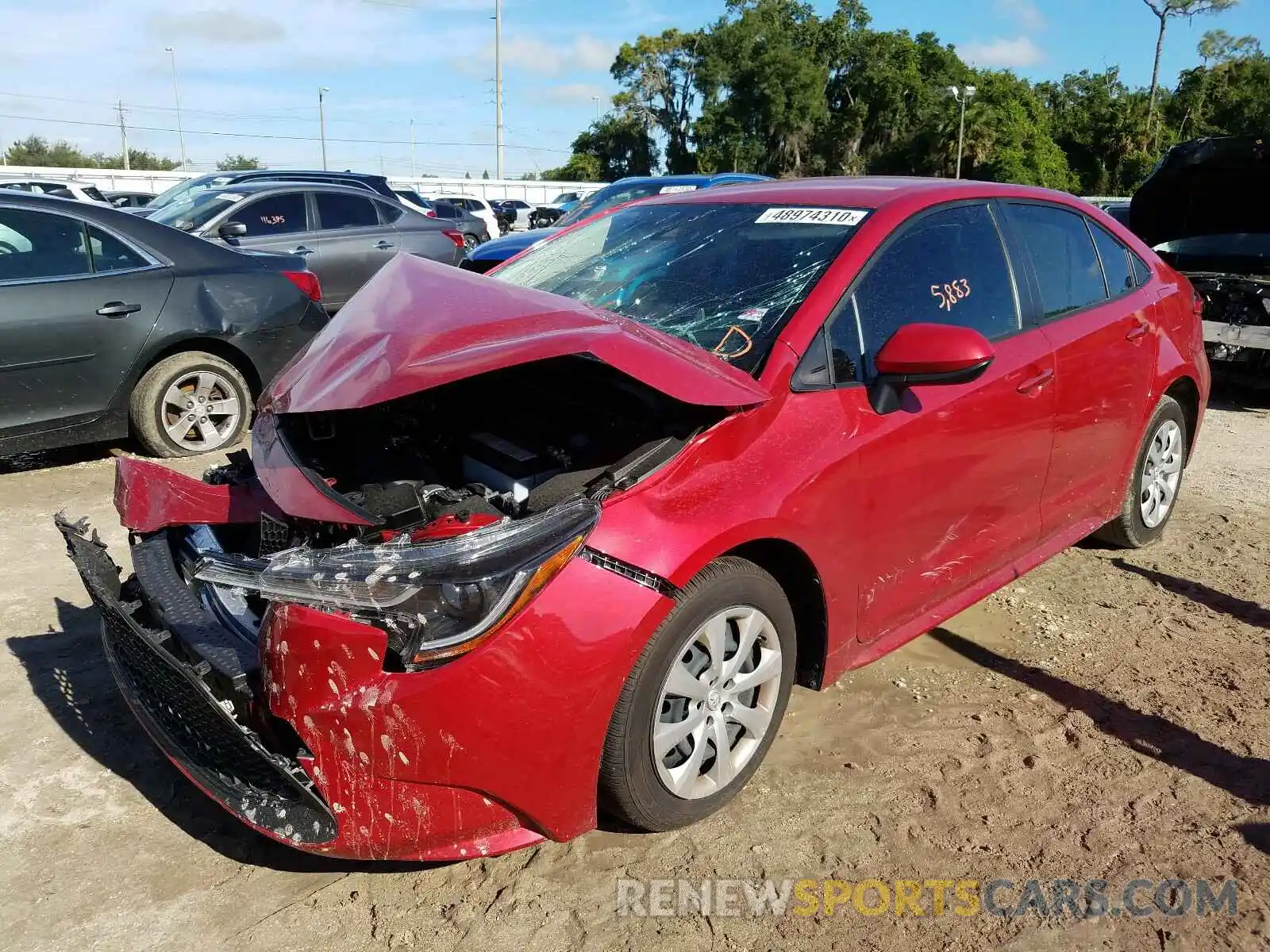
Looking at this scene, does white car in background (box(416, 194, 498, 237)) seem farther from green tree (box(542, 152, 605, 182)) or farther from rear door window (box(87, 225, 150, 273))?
green tree (box(542, 152, 605, 182))

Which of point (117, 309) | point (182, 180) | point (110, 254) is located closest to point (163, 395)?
point (117, 309)

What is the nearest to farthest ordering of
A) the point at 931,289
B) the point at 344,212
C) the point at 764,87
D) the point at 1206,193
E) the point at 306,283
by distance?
the point at 931,289 → the point at 306,283 → the point at 1206,193 → the point at 344,212 → the point at 764,87

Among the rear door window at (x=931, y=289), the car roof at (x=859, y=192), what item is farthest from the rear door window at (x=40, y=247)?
the rear door window at (x=931, y=289)

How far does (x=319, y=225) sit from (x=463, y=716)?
9.37 meters

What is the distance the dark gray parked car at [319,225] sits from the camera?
9.88 m

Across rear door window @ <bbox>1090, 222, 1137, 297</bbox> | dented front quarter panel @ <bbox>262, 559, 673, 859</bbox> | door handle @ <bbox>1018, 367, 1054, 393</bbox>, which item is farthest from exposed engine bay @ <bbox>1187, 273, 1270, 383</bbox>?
dented front quarter panel @ <bbox>262, 559, 673, 859</bbox>

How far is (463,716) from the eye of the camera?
2.14 meters

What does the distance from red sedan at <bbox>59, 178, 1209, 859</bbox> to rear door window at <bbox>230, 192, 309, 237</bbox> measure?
282 inches

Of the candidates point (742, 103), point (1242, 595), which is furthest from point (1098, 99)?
point (1242, 595)

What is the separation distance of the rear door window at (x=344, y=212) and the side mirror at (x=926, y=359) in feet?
29.0

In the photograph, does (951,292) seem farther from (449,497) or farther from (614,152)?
(614,152)

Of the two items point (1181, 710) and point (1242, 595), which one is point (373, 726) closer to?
point (1181, 710)

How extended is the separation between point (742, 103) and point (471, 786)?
62.7 metres

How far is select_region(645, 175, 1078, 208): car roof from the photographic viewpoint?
3.33m
